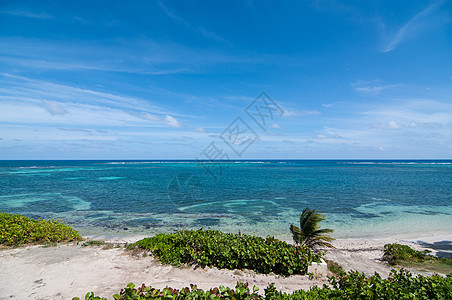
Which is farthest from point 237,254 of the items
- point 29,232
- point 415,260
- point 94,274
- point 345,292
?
point 29,232

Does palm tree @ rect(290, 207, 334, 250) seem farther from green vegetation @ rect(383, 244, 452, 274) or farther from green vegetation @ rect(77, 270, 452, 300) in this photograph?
green vegetation @ rect(77, 270, 452, 300)

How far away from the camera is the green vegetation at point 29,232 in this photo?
1065 centimetres

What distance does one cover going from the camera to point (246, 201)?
2927cm

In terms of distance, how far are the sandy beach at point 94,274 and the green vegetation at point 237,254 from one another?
264 mm

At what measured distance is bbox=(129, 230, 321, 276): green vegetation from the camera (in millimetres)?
7746

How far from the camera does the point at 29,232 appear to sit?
11.2 metres

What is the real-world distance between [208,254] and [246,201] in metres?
21.5

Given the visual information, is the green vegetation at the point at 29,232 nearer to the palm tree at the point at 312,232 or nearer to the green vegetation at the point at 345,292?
the green vegetation at the point at 345,292

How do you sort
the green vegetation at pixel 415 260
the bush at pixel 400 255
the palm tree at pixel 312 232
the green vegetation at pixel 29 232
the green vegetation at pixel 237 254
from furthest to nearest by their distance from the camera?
the bush at pixel 400 255
the green vegetation at pixel 29 232
the palm tree at pixel 312 232
the green vegetation at pixel 415 260
the green vegetation at pixel 237 254

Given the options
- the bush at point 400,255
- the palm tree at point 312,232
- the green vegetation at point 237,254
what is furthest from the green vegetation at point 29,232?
the bush at point 400,255

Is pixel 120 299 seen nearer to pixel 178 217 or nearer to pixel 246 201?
pixel 178 217

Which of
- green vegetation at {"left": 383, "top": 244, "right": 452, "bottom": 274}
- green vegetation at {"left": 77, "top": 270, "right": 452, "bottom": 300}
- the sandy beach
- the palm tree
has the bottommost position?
green vegetation at {"left": 383, "top": 244, "right": 452, "bottom": 274}

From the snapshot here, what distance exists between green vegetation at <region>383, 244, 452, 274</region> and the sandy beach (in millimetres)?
1195

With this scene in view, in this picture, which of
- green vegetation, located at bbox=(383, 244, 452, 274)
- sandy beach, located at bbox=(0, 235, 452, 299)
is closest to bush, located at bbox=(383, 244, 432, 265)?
green vegetation, located at bbox=(383, 244, 452, 274)
